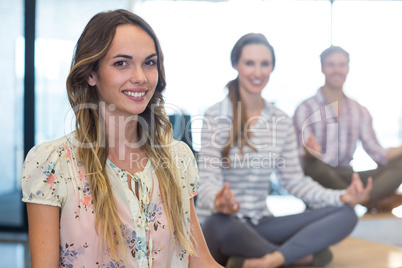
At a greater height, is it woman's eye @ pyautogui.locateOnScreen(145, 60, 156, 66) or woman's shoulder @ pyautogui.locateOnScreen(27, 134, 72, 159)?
woman's eye @ pyautogui.locateOnScreen(145, 60, 156, 66)

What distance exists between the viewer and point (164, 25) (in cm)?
261

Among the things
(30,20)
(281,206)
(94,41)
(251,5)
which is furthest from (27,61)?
(94,41)

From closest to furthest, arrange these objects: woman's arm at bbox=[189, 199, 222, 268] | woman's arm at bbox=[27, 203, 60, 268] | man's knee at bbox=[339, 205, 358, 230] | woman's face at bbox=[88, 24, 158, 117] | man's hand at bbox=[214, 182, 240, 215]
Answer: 1. woman's arm at bbox=[27, 203, 60, 268]
2. woman's face at bbox=[88, 24, 158, 117]
3. woman's arm at bbox=[189, 199, 222, 268]
4. man's hand at bbox=[214, 182, 240, 215]
5. man's knee at bbox=[339, 205, 358, 230]

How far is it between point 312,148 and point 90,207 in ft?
5.59

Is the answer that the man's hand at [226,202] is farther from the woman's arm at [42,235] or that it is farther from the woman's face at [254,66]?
the woman's arm at [42,235]

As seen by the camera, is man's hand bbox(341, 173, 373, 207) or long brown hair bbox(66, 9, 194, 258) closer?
long brown hair bbox(66, 9, 194, 258)

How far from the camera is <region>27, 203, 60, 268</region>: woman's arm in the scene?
3.66 feet

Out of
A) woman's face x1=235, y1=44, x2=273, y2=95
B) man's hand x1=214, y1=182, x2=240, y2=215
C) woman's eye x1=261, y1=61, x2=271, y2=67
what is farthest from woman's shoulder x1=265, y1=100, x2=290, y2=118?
man's hand x1=214, y1=182, x2=240, y2=215

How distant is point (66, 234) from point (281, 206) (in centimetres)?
164

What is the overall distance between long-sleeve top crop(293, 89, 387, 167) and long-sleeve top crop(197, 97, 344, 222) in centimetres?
10

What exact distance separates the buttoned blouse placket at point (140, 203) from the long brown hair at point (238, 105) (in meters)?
1.28

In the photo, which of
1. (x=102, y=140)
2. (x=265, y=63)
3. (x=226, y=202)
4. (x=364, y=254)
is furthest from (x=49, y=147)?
(x=364, y=254)

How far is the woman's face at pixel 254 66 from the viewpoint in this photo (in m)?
2.54

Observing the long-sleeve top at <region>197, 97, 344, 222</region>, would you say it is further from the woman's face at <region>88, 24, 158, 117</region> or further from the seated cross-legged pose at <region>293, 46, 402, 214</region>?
the woman's face at <region>88, 24, 158, 117</region>
